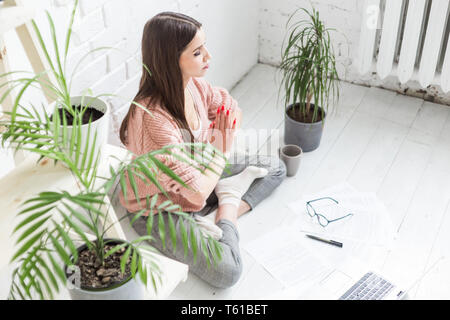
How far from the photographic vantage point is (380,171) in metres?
2.18

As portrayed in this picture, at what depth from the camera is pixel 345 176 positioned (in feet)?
7.09

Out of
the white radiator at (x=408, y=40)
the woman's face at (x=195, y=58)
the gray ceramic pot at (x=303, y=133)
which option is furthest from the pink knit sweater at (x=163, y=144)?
the white radiator at (x=408, y=40)

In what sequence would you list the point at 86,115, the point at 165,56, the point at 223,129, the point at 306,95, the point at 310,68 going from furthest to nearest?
1. the point at 306,95
2. the point at 310,68
3. the point at 223,129
4. the point at 165,56
5. the point at 86,115

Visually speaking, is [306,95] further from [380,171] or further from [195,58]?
[195,58]

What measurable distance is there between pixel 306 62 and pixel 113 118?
2.72 ft

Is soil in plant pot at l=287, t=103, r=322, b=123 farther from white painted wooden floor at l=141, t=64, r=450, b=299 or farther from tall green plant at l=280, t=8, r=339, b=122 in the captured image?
white painted wooden floor at l=141, t=64, r=450, b=299

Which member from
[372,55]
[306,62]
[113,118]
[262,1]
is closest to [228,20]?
[262,1]

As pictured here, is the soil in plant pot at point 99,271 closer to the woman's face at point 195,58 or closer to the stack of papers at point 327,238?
the woman's face at point 195,58

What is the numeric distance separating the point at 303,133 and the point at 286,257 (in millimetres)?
651

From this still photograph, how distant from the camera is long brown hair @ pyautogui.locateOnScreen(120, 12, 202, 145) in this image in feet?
4.86

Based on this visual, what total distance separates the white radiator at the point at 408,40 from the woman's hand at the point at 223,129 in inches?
41.8

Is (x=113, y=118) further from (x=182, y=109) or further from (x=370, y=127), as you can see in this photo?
(x=370, y=127)

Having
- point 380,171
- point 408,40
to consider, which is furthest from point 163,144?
point 408,40

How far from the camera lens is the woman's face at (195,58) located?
1527 mm
